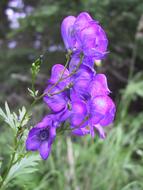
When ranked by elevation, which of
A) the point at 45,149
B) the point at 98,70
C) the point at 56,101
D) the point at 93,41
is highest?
the point at 98,70

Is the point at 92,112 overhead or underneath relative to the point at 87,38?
underneath

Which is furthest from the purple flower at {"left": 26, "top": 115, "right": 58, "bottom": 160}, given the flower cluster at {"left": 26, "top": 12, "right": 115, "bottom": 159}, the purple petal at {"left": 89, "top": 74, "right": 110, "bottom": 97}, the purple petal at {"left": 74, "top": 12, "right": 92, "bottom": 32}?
→ the purple petal at {"left": 74, "top": 12, "right": 92, "bottom": 32}

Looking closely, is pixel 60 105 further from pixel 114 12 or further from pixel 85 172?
pixel 114 12

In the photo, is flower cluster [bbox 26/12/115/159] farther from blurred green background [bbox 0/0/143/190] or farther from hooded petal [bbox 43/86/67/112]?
blurred green background [bbox 0/0/143/190]

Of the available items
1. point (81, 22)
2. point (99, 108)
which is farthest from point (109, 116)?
point (81, 22)

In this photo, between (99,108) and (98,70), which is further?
(98,70)

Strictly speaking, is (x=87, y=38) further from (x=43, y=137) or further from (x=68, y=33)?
(x=43, y=137)

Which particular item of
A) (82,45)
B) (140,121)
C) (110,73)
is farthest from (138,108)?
(82,45)
